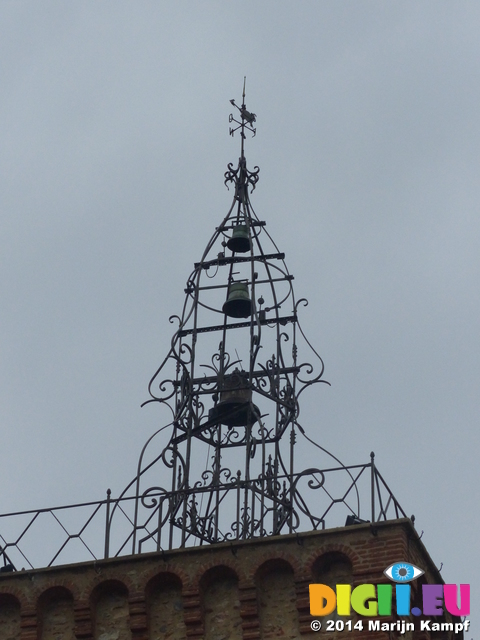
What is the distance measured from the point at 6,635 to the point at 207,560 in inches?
118

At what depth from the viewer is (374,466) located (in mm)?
22703

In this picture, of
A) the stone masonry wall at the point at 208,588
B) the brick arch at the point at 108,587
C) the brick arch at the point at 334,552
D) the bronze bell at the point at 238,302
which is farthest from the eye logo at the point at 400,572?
the bronze bell at the point at 238,302

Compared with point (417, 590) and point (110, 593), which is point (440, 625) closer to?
point (417, 590)

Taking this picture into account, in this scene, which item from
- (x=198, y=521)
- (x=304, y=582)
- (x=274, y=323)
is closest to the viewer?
(x=304, y=582)

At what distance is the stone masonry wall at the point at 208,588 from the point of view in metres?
22.2

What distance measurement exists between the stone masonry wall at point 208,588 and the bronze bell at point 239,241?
6061 millimetres

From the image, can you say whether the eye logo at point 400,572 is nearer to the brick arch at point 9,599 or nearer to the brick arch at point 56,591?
the brick arch at point 56,591

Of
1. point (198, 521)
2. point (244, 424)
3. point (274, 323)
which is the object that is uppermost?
point (274, 323)

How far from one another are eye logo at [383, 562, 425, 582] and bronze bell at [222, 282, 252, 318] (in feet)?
18.6

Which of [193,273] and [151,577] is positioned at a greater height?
[193,273]

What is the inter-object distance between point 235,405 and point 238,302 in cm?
188

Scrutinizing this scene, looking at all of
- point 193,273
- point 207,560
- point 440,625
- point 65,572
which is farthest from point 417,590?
point 193,273

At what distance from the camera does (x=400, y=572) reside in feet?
72.3

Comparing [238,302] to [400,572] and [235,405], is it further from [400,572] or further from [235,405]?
[400,572]
